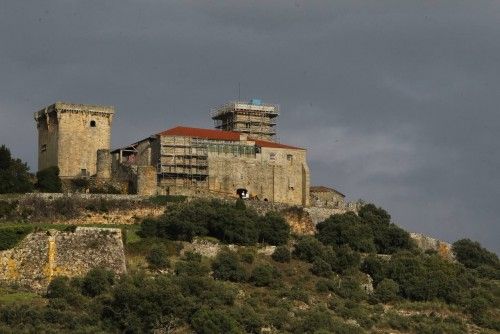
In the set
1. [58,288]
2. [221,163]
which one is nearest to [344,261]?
[221,163]

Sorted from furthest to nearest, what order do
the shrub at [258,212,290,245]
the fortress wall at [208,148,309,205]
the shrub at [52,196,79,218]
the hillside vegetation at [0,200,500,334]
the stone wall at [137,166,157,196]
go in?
the fortress wall at [208,148,309,205] → the stone wall at [137,166,157,196] → the shrub at [258,212,290,245] → the shrub at [52,196,79,218] → the hillside vegetation at [0,200,500,334]

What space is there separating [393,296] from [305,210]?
1027cm

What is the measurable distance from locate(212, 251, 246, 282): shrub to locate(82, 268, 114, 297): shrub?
616 centimetres

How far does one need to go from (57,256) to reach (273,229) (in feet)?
44.8

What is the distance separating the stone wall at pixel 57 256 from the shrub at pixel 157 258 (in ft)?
4.69

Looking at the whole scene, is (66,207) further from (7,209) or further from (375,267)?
(375,267)

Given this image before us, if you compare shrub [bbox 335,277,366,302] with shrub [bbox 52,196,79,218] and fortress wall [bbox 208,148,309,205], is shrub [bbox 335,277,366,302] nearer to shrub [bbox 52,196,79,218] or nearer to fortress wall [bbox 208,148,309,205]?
fortress wall [bbox 208,148,309,205]

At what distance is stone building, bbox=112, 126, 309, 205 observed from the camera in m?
86.2

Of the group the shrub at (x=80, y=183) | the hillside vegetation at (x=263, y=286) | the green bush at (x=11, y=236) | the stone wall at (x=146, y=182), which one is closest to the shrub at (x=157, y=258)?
the hillside vegetation at (x=263, y=286)

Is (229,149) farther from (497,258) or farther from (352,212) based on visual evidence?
(497,258)

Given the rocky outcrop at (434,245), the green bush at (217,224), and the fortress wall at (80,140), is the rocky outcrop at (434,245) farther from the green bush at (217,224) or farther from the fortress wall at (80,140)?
the fortress wall at (80,140)

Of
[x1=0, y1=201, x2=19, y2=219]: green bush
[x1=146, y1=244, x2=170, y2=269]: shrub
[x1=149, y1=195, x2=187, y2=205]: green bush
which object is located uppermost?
[x1=149, y1=195, x2=187, y2=205]: green bush

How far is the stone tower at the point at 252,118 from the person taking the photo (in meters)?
101

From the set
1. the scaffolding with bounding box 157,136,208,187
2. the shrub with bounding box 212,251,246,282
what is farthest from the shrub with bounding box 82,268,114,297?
the scaffolding with bounding box 157,136,208,187
